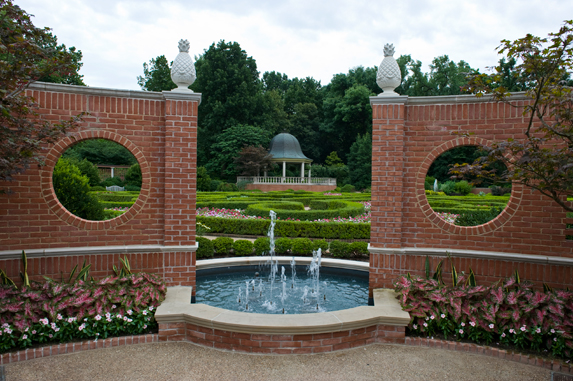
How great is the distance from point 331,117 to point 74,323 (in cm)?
4193

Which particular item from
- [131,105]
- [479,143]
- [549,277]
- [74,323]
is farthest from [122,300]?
[549,277]

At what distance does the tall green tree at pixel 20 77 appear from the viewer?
350 centimetres

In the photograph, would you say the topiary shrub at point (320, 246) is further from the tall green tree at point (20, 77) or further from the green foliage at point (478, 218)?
the tall green tree at point (20, 77)

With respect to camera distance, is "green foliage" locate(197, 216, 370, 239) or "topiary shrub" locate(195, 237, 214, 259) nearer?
"topiary shrub" locate(195, 237, 214, 259)

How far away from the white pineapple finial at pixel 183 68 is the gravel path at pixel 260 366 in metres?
3.33

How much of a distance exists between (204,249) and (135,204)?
2.84 meters

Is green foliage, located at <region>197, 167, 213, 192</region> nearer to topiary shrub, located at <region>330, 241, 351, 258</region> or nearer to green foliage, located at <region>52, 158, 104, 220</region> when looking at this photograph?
green foliage, located at <region>52, 158, 104, 220</region>

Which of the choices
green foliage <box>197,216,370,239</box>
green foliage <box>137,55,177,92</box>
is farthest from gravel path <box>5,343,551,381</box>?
green foliage <box>137,55,177,92</box>

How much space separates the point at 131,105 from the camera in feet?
15.9

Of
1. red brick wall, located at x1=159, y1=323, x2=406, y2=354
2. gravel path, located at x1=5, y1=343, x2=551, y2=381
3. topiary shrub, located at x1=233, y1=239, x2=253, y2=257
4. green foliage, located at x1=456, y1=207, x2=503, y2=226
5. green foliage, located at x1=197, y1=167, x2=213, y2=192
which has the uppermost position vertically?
green foliage, located at x1=197, y1=167, x2=213, y2=192

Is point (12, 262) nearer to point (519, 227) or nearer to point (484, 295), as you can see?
point (484, 295)

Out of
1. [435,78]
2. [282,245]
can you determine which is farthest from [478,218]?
[435,78]

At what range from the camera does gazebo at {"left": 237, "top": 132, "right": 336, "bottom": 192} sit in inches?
1225

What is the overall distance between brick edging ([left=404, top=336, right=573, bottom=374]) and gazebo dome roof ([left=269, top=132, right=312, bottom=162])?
99.4ft
